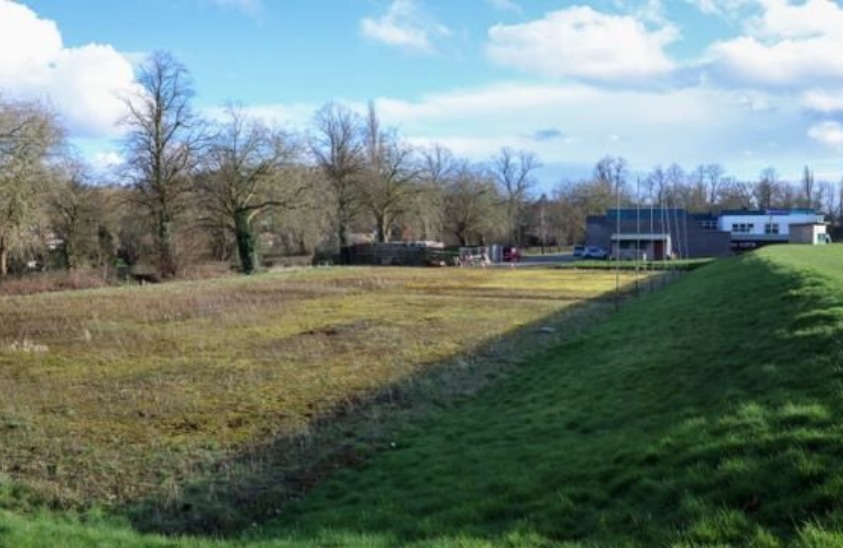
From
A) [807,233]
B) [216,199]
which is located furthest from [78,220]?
[807,233]

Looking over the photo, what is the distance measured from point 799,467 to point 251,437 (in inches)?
321

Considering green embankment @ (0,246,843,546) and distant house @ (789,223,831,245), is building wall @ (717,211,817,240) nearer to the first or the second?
distant house @ (789,223,831,245)

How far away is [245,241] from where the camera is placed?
57000 millimetres

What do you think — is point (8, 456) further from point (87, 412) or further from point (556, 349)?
point (556, 349)

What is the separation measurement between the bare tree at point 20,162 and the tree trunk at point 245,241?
16.2 metres

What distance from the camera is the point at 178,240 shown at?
175 ft

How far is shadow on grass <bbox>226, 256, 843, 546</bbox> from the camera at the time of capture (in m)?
5.86

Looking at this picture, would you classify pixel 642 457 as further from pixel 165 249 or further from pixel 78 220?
pixel 78 220

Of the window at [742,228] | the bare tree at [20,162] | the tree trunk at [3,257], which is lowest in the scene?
the tree trunk at [3,257]

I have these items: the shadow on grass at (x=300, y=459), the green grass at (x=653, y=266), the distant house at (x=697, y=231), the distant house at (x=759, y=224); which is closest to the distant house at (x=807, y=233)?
the distant house at (x=697, y=231)

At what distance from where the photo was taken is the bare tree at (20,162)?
126 ft

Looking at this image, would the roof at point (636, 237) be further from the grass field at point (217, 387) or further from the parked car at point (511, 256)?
the grass field at point (217, 387)

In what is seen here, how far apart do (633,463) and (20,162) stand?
129 ft

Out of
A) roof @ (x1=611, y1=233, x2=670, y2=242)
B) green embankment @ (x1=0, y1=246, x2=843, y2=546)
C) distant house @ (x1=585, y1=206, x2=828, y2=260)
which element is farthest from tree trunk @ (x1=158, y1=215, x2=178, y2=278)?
roof @ (x1=611, y1=233, x2=670, y2=242)
